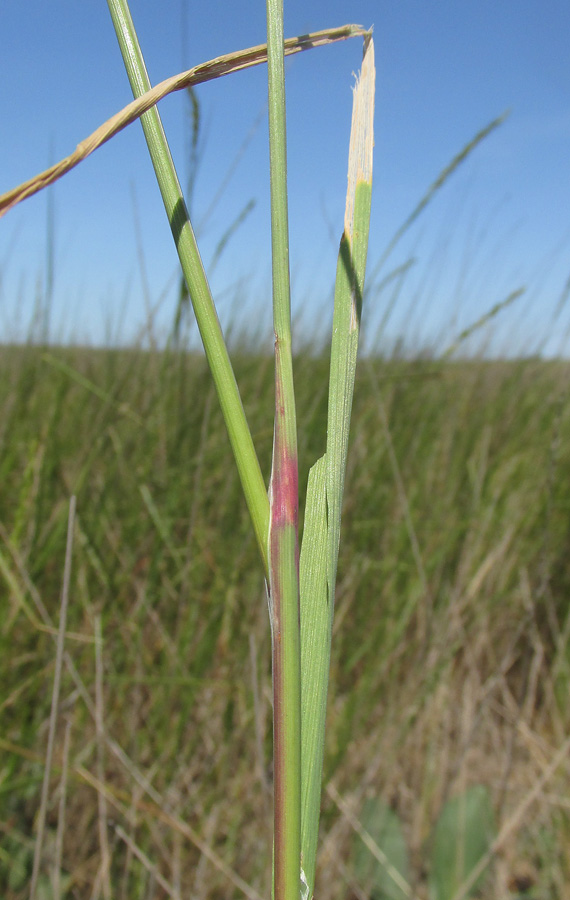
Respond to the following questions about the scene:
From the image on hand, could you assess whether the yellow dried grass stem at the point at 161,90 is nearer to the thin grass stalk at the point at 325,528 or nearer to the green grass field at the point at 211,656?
the thin grass stalk at the point at 325,528

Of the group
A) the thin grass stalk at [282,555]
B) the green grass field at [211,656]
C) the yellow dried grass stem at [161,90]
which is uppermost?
the yellow dried grass stem at [161,90]

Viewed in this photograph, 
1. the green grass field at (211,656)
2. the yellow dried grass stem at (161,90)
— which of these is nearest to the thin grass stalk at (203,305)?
the yellow dried grass stem at (161,90)

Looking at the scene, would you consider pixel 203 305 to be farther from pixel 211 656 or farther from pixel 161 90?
pixel 211 656

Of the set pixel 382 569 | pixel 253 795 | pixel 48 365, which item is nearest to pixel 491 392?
pixel 382 569

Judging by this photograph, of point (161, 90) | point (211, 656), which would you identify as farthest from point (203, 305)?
point (211, 656)

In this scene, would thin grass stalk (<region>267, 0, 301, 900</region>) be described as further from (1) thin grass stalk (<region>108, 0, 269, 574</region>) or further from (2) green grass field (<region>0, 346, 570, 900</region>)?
(2) green grass field (<region>0, 346, 570, 900</region>)

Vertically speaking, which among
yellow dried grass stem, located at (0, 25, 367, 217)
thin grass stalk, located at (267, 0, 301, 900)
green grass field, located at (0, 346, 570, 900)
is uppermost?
yellow dried grass stem, located at (0, 25, 367, 217)

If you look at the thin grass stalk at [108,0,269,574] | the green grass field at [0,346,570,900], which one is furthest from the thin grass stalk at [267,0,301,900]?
the green grass field at [0,346,570,900]

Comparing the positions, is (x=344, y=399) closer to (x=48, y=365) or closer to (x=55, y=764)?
(x=55, y=764)
